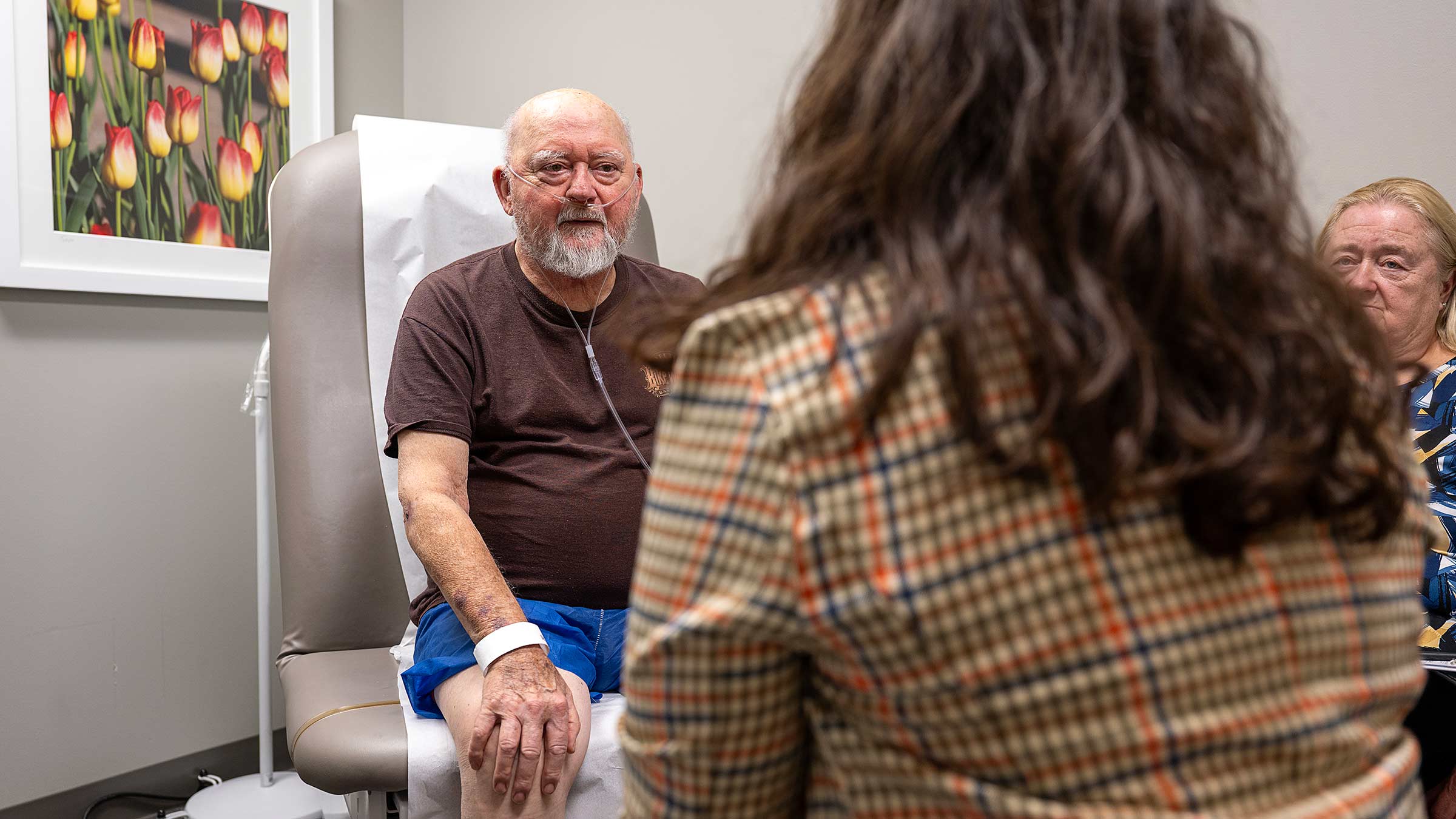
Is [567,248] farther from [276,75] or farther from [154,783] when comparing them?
[154,783]

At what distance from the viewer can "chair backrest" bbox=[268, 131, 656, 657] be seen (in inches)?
62.7

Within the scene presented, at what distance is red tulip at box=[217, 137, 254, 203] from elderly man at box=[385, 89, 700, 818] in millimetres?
943

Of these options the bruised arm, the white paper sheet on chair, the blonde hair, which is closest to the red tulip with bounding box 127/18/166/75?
the white paper sheet on chair

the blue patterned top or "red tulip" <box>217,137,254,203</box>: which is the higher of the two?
"red tulip" <box>217,137,254,203</box>

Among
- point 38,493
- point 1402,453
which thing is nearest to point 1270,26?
point 1402,453

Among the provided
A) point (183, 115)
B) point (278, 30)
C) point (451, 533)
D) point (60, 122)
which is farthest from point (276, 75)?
point (451, 533)

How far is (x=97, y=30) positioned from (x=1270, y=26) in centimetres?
214

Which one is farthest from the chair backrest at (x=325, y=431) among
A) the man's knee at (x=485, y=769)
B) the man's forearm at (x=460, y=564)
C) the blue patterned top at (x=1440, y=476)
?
the blue patterned top at (x=1440, y=476)

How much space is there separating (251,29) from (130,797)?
1.65m

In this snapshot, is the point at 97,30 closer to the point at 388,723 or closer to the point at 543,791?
the point at 388,723

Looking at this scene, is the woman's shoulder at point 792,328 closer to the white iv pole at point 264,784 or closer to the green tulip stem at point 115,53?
the white iv pole at point 264,784

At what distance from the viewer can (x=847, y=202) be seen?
525 millimetres

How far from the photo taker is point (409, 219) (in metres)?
1.74

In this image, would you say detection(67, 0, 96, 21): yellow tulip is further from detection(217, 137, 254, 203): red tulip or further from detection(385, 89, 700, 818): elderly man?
detection(385, 89, 700, 818): elderly man
